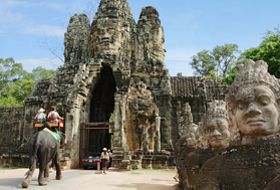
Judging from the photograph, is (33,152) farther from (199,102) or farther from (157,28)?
(157,28)

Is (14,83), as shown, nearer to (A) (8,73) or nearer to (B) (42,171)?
(A) (8,73)

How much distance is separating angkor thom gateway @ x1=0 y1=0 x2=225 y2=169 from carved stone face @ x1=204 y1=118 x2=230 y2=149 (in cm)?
1115

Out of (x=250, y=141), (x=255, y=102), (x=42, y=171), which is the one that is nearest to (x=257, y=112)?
(x=255, y=102)

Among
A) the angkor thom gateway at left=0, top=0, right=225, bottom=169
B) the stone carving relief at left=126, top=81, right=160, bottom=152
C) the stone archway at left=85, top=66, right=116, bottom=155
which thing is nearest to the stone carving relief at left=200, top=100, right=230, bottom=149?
the angkor thom gateway at left=0, top=0, right=225, bottom=169

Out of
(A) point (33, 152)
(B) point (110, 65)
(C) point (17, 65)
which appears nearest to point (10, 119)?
(B) point (110, 65)

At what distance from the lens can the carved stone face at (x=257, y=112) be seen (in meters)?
2.52

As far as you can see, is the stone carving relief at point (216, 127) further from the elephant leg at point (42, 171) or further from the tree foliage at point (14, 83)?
the tree foliage at point (14, 83)

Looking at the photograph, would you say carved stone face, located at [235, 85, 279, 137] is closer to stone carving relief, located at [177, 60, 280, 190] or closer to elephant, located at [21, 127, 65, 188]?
stone carving relief, located at [177, 60, 280, 190]

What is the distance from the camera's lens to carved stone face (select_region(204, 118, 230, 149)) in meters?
4.20

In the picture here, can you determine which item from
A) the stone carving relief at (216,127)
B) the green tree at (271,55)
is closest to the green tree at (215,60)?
the green tree at (271,55)

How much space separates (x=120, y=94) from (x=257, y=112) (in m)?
15.0

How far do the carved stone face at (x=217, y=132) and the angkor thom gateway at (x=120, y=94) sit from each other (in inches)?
439

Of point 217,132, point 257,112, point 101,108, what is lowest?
point 217,132

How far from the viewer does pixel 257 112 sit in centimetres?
252
